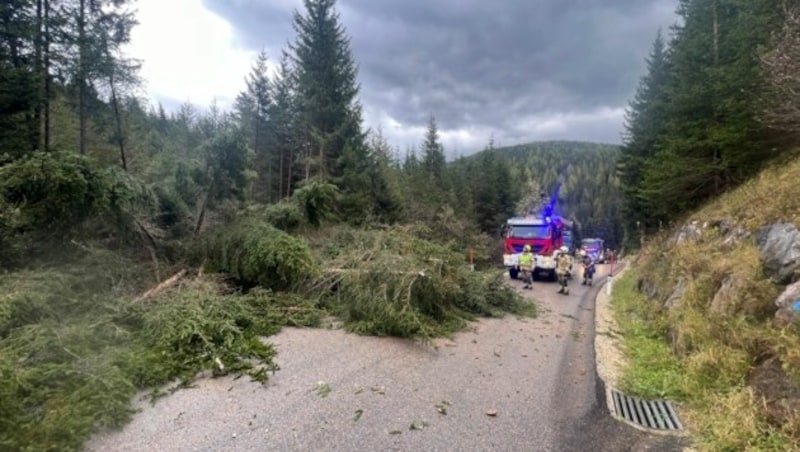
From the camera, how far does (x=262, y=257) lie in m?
9.33

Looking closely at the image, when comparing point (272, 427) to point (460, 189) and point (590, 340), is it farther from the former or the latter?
point (460, 189)

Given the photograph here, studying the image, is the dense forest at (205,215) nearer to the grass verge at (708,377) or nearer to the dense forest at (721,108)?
the dense forest at (721,108)

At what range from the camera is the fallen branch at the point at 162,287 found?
7.46 meters

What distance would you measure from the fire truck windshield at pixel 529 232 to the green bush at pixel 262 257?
11.6m

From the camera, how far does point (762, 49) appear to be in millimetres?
9891

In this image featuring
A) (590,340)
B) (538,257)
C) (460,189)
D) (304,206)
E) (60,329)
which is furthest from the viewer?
(460,189)

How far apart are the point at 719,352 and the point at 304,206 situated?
36.2 feet

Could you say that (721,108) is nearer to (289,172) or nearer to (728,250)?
(728,250)

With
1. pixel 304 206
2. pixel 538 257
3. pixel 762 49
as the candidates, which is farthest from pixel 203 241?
pixel 762 49

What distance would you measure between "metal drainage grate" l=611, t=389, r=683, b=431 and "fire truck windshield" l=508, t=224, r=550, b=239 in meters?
13.3

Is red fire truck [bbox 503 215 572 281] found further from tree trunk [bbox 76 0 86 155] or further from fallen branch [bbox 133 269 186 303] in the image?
tree trunk [bbox 76 0 86 155]

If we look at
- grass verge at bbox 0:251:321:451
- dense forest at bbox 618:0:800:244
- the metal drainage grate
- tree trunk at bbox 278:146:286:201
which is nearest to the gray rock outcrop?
the metal drainage grate

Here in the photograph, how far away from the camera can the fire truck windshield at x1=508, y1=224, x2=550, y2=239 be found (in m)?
18.1

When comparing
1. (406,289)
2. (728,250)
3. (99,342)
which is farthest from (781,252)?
(99,342)
